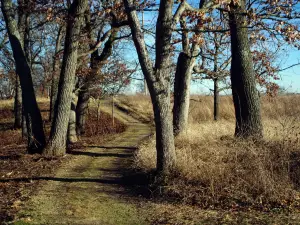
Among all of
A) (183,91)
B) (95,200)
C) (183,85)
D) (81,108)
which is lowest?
(95,200)

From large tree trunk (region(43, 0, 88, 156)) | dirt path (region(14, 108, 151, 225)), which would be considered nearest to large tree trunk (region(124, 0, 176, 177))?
dirt path (region(14, 108, 151, 225))

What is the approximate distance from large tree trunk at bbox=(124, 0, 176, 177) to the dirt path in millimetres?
1083

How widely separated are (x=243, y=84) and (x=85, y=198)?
5.55 meters

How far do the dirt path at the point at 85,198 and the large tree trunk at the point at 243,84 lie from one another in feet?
11.2

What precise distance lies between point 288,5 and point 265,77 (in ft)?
24.5

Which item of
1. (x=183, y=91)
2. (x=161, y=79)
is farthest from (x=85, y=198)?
(x=183, y=91)

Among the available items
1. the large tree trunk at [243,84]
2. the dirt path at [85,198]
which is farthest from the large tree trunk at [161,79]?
the large tree trunk at [243,84]

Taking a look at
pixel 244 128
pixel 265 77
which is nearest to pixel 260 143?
pixel 244 128

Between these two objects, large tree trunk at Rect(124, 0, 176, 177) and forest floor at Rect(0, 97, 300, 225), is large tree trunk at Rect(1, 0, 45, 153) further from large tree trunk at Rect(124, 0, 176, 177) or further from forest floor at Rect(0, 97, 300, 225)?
large tree trunk at Rect(124, 0, 176, 177)

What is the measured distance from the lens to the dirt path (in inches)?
217

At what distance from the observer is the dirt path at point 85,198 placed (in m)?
5.51

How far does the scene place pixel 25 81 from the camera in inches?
444

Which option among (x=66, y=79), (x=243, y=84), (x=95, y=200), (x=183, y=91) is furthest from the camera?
(x=183, y=91)

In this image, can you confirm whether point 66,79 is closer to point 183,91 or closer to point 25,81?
point 25,81
